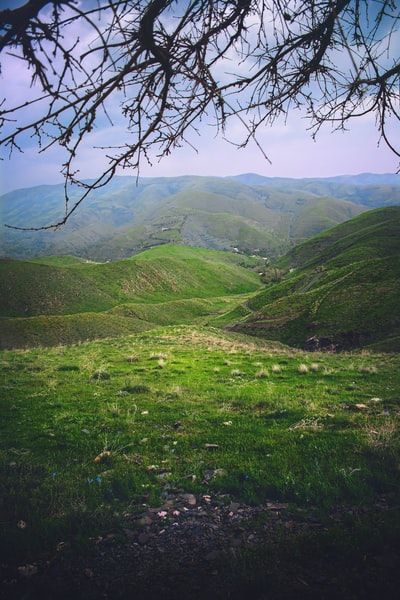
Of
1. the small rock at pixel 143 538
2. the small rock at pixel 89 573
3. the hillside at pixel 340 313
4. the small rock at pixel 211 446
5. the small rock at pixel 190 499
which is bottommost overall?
the hillside at pixel 340 313

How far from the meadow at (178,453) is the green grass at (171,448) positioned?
21 mm

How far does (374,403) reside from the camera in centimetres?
834

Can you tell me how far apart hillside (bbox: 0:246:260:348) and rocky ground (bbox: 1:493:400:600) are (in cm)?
3718

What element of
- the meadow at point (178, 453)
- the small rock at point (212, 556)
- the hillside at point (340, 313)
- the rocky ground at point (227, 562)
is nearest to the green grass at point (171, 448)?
the meadow at point (178, 453)

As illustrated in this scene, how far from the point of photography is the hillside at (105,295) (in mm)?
41725

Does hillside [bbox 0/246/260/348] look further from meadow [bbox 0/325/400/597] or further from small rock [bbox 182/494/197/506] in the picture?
small rock [bbox 182/494/197/506]

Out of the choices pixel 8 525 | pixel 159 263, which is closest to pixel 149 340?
pixel 8 525

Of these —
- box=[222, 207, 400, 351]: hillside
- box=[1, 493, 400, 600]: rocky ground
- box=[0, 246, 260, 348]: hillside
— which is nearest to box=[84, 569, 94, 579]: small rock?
box=[1, 493, 400, 600]: rocky ground

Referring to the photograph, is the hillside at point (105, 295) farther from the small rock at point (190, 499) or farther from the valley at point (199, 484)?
the small rock at point (190, 499)

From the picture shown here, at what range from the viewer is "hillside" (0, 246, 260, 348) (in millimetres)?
41725

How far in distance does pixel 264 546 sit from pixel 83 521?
1996 millimetres

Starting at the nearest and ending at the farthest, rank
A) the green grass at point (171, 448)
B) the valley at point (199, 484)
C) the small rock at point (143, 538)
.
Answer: the valley at point (199, 484), the small rock at point (143, 538), the green grass at point (171, 448)

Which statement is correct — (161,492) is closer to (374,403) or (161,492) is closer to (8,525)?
(8,525)

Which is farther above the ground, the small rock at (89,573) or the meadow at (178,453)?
the small rock at (89,573)
